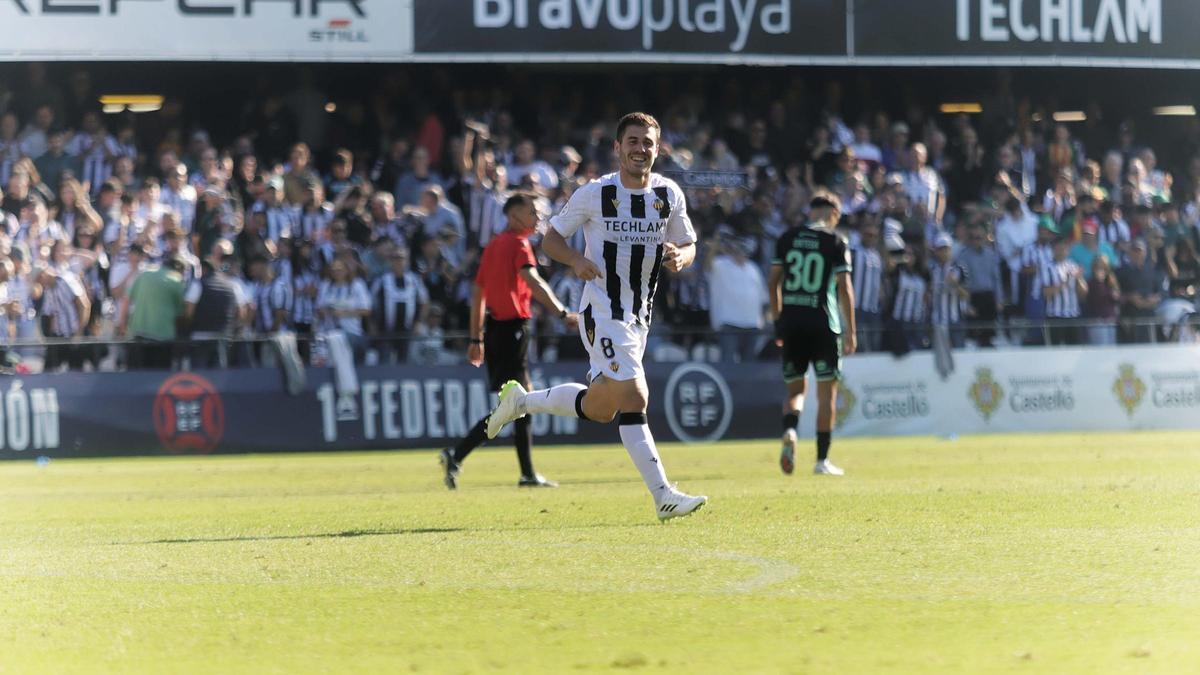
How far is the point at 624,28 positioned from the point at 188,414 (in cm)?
848

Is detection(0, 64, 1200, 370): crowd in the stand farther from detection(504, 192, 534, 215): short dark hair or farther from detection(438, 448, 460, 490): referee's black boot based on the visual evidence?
detection(504, 192, 534, 215): short dark hair

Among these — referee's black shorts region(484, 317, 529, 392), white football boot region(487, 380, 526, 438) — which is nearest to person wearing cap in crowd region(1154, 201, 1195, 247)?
referee's black shorts region(484, 317, 529, 392)

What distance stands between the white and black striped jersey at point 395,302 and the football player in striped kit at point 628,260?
11.7 m

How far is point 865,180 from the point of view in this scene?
80.4 feet

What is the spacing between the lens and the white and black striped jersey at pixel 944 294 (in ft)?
77.4

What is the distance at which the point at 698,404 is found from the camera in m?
21.3

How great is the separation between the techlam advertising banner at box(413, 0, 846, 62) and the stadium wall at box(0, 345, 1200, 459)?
208 inches

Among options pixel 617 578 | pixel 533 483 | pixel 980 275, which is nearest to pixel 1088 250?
pixel 980 275

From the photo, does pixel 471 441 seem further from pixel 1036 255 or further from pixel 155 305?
pixel 1036 255

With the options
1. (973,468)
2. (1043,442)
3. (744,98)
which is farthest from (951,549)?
(744,98)

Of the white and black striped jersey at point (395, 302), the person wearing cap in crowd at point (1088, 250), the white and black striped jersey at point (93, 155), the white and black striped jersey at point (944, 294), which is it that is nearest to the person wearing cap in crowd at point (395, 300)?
the white and black striped jersey at point (395, 302)

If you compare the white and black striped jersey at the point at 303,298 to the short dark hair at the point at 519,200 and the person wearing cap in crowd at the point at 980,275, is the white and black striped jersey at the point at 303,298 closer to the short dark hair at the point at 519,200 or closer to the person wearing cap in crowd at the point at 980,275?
the person wearing cap in crowd at the point at 980,275

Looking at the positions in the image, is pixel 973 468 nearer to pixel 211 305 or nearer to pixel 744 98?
pixel 211 305

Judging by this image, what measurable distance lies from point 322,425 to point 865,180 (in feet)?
28.6
